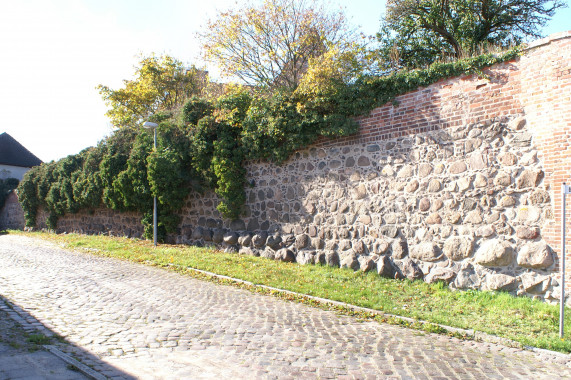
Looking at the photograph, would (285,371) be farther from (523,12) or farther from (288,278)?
(523,12)

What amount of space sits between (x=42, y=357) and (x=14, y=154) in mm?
46133

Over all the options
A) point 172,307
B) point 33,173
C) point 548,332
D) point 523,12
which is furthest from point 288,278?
point 33,173

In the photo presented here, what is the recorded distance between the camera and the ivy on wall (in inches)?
395

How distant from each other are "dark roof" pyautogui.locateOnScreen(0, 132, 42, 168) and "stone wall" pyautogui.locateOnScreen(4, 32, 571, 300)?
1593 inches

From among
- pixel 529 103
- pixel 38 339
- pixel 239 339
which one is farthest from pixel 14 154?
pixel 529 103

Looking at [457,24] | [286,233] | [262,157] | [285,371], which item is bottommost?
[285,371]

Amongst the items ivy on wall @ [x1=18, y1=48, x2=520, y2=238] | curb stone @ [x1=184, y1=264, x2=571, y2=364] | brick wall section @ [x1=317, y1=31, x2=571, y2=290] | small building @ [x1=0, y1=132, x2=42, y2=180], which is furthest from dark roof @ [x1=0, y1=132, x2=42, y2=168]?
brick wall section @ [x1=317, y1=31, x2=571, y2=290]

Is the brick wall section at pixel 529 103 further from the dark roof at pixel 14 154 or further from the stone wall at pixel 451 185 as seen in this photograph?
the dark roof at pixel 14 154

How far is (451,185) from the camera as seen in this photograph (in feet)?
28.5

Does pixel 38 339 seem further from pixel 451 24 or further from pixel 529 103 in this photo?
pixel 451 24

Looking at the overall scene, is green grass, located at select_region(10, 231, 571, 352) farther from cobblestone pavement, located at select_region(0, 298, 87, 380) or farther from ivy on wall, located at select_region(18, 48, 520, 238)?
cobblestone pavement, located at select_region(0, 298, 87, 380)

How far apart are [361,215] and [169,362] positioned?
246 inches

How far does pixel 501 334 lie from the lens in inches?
238

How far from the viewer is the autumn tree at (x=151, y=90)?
25797 millimetres
